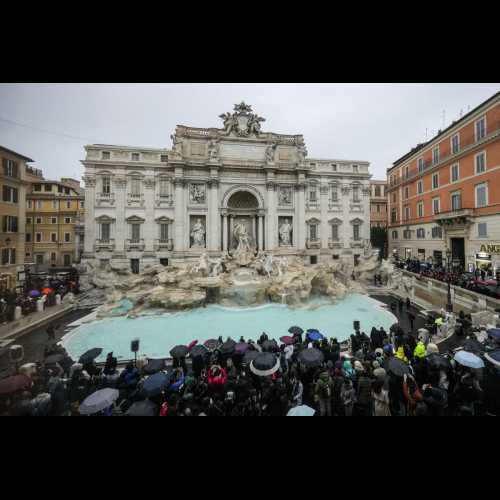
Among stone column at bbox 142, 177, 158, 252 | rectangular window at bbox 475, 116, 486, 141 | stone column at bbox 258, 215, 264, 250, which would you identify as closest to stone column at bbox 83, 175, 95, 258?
stone column at bbox 142, 177, 158, 252

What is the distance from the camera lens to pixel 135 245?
861 inches

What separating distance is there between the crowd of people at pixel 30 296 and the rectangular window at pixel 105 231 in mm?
5164

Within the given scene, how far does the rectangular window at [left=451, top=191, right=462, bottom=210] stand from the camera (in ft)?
63.6

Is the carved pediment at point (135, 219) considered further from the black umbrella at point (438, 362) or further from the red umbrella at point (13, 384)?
the black umbrella at point (438, 362)

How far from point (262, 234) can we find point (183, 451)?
845 inches

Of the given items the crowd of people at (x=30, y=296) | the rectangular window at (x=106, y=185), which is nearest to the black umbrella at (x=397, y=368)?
the crowd of people at (x=30, y=296)

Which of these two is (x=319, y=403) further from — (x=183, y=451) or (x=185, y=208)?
(x=185, y=208)

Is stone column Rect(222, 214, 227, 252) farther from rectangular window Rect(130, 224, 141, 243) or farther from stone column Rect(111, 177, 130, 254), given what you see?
stone column Rect(111, 177, 130, 254)

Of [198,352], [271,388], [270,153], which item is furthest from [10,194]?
[270,153]

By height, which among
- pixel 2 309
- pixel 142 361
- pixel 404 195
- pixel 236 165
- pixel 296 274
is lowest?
pixel 142 361

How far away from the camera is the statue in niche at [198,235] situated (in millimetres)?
22344

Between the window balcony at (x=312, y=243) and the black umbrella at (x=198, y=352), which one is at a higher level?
the window balcony at (x=312, y=243)
